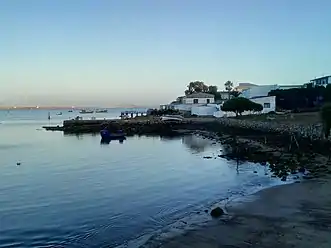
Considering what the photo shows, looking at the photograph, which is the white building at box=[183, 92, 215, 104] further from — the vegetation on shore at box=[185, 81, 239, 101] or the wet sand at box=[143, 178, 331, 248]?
the wet sand at box=[143, 178, 331, 248]

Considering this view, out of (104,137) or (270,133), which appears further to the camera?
(104,137)

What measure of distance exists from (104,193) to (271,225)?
11.2 meters

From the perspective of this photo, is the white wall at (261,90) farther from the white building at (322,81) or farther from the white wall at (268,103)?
the white wall at (268,103)

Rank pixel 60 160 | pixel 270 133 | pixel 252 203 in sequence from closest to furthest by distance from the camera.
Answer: pixel 252 203, pixel 60 160, pixel 270 133

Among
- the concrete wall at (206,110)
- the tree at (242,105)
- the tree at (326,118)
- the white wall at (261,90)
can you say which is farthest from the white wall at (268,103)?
the tree at (326,118)

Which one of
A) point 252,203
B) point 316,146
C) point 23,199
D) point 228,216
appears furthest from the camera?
point 316,146

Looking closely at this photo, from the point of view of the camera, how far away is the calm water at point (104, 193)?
15.6 metres

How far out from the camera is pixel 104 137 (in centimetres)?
6475

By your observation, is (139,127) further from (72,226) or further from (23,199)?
(72,226)

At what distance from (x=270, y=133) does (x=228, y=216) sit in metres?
37.8

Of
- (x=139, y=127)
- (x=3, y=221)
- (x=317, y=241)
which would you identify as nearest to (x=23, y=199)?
(x=3, y=221)

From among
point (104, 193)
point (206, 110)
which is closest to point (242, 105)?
point (206, 110)

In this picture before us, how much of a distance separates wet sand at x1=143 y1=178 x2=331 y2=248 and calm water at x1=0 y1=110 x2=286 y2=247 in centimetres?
227

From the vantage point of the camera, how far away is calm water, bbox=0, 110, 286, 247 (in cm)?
1557
